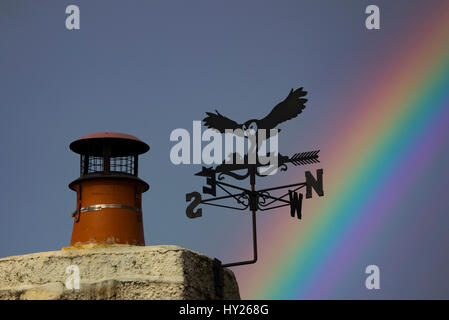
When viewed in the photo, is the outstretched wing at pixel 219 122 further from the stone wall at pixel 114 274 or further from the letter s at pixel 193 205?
the stone wall at pixel 114 274

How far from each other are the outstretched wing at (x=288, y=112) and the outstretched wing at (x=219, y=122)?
56 cm

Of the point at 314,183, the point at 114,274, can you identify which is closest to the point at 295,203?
the point at 314,183

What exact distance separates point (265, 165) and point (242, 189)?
726 mm

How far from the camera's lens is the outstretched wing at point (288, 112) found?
13.1 meters

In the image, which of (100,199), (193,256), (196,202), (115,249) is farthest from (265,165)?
(100,199)

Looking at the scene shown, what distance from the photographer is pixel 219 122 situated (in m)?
13.2

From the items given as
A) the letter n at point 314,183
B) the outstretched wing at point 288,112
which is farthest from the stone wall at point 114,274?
the outstretched wing at point 288,112

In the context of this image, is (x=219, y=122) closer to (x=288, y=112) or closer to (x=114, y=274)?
(x=288, y=112)

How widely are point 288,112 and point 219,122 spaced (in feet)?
4.38

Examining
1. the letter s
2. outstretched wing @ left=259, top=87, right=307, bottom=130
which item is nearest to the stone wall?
the letter s
